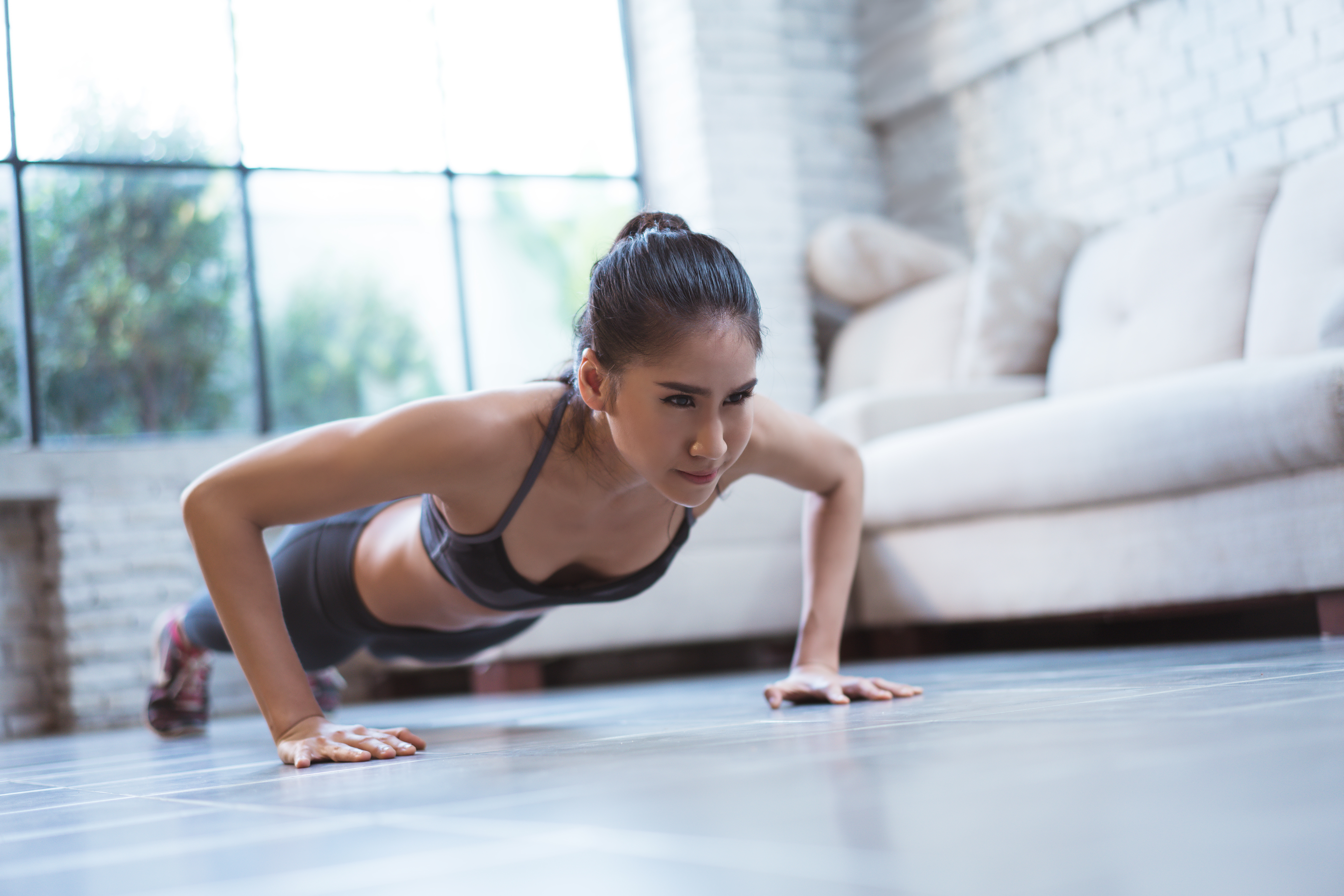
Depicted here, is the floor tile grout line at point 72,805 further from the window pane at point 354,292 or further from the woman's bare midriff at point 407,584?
the window pane at point 354,292

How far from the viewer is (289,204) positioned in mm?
4676

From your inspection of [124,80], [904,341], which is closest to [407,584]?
[904,341]

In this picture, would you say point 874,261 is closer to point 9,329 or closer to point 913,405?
point 913,405

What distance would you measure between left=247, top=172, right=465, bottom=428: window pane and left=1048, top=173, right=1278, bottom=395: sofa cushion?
224 cm

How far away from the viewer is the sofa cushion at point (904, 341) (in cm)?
437

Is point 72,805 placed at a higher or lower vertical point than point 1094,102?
lower

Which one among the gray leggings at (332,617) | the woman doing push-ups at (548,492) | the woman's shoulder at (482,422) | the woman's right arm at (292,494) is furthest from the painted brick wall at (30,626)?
the woman's shoulder at (482,422)

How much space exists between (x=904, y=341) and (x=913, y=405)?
0.91 m

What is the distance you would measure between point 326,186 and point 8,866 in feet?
13.6

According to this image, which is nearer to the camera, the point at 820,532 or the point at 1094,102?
the point at 820,532

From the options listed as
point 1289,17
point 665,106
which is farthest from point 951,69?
point 1289,17

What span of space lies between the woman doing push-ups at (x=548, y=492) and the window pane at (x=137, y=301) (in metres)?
2.37

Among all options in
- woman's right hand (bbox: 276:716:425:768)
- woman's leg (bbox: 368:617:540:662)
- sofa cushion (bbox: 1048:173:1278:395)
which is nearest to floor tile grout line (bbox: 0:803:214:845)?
woman's right hand (bbox: 276:716:425:768)

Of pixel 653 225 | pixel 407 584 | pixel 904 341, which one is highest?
pixel 904 341
